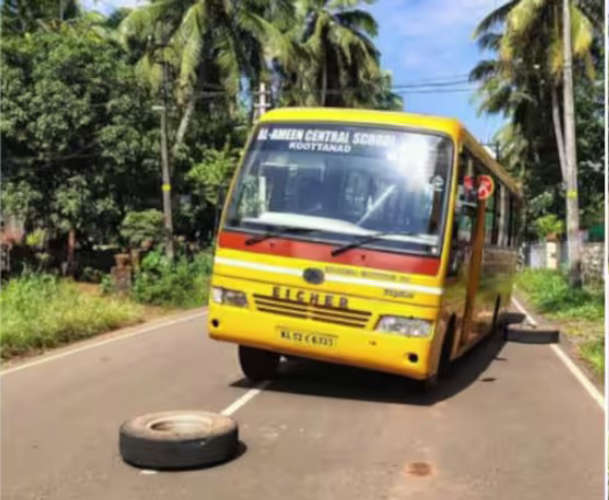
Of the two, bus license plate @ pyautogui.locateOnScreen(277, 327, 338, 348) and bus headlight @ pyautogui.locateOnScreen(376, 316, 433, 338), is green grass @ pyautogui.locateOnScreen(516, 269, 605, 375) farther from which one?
bus license plate @ pyautogui.locateOnScreen(277, 327, 338, 348)

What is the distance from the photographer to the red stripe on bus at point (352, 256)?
8.18 m

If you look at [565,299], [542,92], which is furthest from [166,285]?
[542,92]

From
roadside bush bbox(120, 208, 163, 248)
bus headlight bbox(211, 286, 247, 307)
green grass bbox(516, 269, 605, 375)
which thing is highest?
roadside bush bbox(120, 208, 163, 248)

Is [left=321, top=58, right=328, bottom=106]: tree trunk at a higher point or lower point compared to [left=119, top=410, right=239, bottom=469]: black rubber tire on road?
higher

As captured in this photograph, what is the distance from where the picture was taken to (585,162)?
40.3 metres

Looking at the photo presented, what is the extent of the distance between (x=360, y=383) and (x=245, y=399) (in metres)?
1.53

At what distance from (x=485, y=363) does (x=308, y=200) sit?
15.4 feet

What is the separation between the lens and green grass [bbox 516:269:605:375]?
42.4 feet

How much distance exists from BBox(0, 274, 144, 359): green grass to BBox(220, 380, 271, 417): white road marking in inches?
176

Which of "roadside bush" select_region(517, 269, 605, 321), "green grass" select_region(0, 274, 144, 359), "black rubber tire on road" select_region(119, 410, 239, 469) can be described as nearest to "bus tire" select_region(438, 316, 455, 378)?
"black rubber tire on road" select_region(119, 410, 239, 469)

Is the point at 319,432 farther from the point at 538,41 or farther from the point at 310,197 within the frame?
the point at 538,41

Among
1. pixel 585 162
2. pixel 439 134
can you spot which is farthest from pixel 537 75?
pixel 439 134

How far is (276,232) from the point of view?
28.2ft

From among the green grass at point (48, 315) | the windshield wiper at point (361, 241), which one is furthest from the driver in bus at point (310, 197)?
the green grass at point (48, 315)
